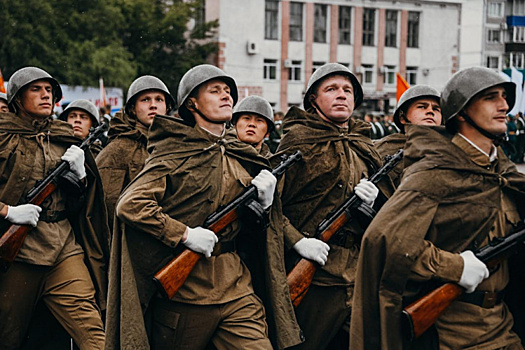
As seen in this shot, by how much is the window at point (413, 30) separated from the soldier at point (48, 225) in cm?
4686

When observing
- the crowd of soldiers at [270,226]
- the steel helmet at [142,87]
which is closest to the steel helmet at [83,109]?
the steel helmet at [142,87]

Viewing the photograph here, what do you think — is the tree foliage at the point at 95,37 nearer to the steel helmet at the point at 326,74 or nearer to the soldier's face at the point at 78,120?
the soldier's face at the point at 78,120

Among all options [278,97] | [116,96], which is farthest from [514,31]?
[116,96]

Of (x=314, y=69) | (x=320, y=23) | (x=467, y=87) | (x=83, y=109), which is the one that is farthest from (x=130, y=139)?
(x=320, y=23)

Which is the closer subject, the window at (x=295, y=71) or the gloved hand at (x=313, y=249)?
the gloved hand at (x=313, y=249)

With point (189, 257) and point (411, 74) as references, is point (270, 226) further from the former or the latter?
point (411, 74)

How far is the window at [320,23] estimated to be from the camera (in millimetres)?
48375

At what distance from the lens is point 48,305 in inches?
234

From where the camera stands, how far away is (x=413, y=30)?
169ft

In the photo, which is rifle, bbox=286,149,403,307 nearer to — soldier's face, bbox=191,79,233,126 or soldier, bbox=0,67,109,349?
soldier's face, bbox=191,79,233,126

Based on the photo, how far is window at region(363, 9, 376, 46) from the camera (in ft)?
163

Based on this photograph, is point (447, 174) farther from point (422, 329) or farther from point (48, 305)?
point (48, 305)

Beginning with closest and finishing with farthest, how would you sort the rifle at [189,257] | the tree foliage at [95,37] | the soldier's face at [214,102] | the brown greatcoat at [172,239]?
1. the rifle at [189,257]
2. the brown greatcoat at [172,239]
3. the soldier's face at [214,102]
4. the tree foliage at [95,37]

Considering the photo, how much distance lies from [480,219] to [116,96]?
2743 cm
